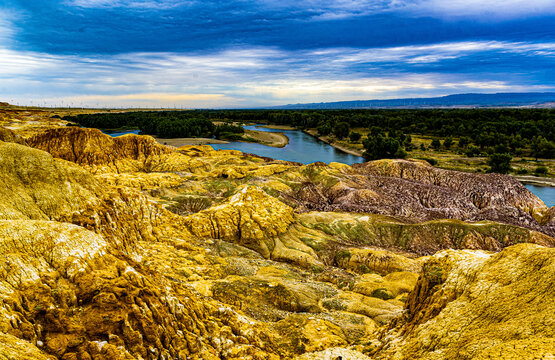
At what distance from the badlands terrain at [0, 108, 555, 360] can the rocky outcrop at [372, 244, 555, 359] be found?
0.07 m

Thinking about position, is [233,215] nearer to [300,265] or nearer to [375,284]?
[300,265]

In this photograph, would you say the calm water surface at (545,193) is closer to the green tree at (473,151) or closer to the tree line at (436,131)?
the tree line at (436,131)

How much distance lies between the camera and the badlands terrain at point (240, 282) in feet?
32.9

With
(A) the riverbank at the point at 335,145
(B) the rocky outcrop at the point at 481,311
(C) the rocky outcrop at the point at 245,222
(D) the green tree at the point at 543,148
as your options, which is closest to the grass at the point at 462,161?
(A) the riverbank at the point at 335,145

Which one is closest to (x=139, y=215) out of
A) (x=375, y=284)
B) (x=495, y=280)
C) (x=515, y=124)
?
(x=375, y=284)

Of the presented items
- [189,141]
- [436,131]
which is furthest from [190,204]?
[436,131]

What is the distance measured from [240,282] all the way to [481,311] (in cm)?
1376

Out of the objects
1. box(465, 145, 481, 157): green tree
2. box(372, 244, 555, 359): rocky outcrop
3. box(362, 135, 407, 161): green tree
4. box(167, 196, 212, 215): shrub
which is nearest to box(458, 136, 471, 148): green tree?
box(465, 145, 481, 157): green tree

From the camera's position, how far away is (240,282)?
20344 mm

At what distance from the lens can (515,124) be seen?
140875mm

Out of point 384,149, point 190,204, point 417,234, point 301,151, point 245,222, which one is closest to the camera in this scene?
point 245,222

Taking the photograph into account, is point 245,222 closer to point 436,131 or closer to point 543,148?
point 543,148

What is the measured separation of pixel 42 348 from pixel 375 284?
23.7m

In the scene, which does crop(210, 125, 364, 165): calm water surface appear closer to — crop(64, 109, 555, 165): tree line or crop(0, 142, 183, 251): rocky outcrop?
crop(64, 109, 555, 165): tree line
